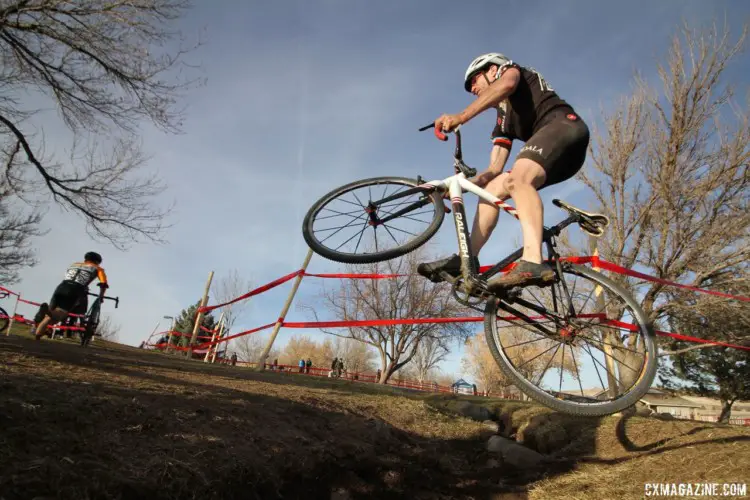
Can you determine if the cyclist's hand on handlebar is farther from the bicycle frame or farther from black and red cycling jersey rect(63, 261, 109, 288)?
black and red cycling jersey rect(63, 261, 109, 288)

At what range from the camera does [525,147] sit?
10.5 feet

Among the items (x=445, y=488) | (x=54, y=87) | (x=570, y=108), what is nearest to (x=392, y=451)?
(x=445, y=488)

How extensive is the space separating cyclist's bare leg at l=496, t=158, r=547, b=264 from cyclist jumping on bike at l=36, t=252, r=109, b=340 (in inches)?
320

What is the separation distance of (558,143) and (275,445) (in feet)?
11.4

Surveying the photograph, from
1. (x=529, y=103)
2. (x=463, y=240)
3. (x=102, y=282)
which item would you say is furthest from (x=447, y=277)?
(x=102, y=282)

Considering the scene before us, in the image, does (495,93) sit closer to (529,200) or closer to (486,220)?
(529,200)

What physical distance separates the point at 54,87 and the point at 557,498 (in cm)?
1133

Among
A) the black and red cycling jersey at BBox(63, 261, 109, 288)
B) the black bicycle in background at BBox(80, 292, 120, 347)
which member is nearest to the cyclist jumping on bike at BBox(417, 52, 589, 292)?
the black and red cycling jersey at BBox(63, 261, 109, 288)

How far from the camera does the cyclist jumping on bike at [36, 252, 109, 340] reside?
7.86 metres

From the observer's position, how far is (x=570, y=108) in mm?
3268

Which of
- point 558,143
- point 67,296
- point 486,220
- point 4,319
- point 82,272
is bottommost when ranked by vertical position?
point 4,319

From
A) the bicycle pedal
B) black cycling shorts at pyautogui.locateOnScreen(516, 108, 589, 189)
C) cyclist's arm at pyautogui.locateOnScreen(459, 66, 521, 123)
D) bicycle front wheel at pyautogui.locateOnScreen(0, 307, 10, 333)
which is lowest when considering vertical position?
bicycle front wheel at pyautogui.locateOnScreen(0, 307, 10, 333)

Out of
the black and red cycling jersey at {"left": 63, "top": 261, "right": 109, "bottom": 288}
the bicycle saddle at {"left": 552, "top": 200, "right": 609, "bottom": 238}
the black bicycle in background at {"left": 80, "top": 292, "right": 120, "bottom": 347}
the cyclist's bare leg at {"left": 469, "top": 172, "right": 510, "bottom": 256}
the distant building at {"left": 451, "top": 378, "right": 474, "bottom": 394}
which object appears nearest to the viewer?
the bicycle saddle at {"left": 552, "top": 200, "right": 609, "bottom": 238}

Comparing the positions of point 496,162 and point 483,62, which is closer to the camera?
point 483,62
